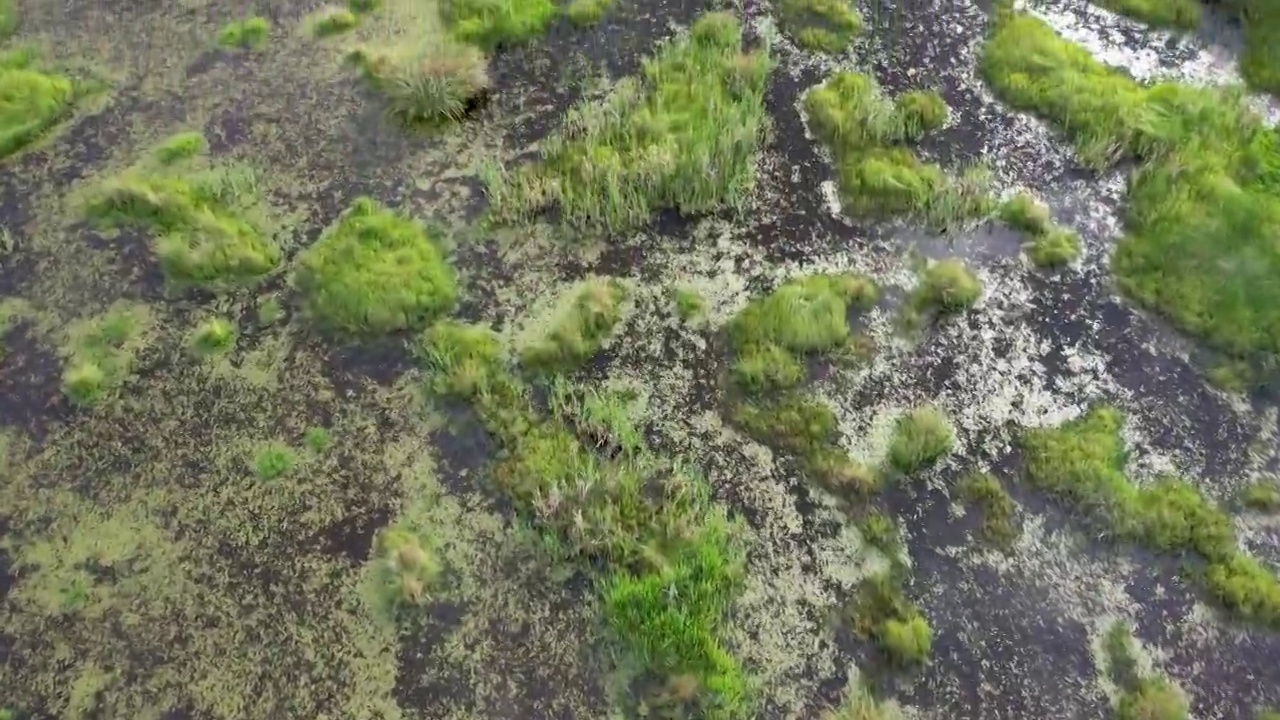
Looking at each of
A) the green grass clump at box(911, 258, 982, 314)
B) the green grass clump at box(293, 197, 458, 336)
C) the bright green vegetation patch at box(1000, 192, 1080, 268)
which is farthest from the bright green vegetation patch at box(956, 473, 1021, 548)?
the green grass clump at box(293, 197, 458, 336)

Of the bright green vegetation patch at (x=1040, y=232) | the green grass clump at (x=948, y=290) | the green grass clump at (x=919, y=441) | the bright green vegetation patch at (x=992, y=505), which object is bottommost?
the bright green vegetation patch at (x=992, y=505)

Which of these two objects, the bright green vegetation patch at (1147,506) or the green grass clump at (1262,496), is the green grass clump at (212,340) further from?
the green grass clump at (1262,496)

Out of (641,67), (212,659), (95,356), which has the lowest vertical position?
(212,659)

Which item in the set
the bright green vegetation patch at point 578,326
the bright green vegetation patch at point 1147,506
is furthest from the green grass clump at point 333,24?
the bright green vegetation patch at point 1147,506

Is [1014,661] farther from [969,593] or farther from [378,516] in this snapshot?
[378,516]

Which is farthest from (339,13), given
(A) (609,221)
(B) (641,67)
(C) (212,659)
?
(C) (212,659)

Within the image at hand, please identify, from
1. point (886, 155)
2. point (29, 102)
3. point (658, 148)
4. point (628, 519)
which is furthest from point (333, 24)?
point (628, 519)

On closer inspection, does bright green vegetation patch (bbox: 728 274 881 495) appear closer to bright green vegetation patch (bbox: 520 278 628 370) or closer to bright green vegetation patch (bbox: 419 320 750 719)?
bright green vegetation patch (bbox: 419 320 750 719)
